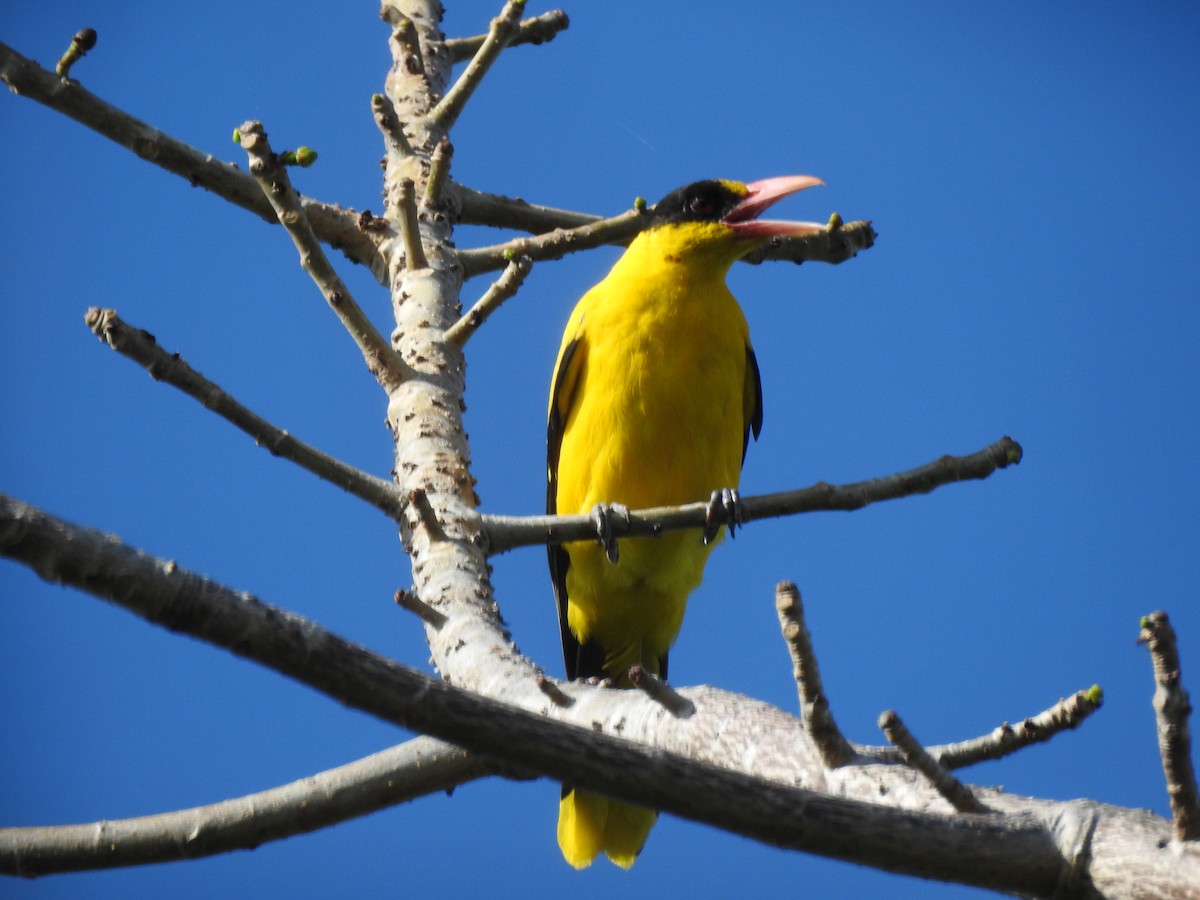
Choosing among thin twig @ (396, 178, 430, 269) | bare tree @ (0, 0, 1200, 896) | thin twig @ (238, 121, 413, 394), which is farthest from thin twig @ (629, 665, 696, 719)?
thin twig @ (396, 178, 430, 269)

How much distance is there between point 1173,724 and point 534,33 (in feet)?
16.7

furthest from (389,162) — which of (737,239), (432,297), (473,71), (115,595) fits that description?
(115,595)

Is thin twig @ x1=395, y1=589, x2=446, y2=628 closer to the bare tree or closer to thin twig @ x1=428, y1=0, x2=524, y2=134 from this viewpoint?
the bare tree

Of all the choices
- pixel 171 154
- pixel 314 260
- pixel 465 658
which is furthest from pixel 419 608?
pixel 171 154

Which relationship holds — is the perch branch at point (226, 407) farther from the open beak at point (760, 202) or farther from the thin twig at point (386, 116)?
the open beak at point (760, 202)

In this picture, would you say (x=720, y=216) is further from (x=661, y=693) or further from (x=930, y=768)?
(x=930, y=768)

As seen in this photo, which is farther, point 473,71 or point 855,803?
point 473,71

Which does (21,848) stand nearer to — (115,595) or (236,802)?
(236,802)

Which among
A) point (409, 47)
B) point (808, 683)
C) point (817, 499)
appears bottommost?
point (808, 683)

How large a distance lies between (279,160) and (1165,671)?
2.49m

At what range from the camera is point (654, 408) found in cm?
520

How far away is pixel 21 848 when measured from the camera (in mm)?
2850

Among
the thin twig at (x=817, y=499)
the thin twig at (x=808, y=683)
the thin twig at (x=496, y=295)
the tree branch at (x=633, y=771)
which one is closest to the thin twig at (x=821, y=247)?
the thin twig at (x=496, y=295)

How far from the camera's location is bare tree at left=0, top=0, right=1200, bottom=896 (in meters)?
1.72
